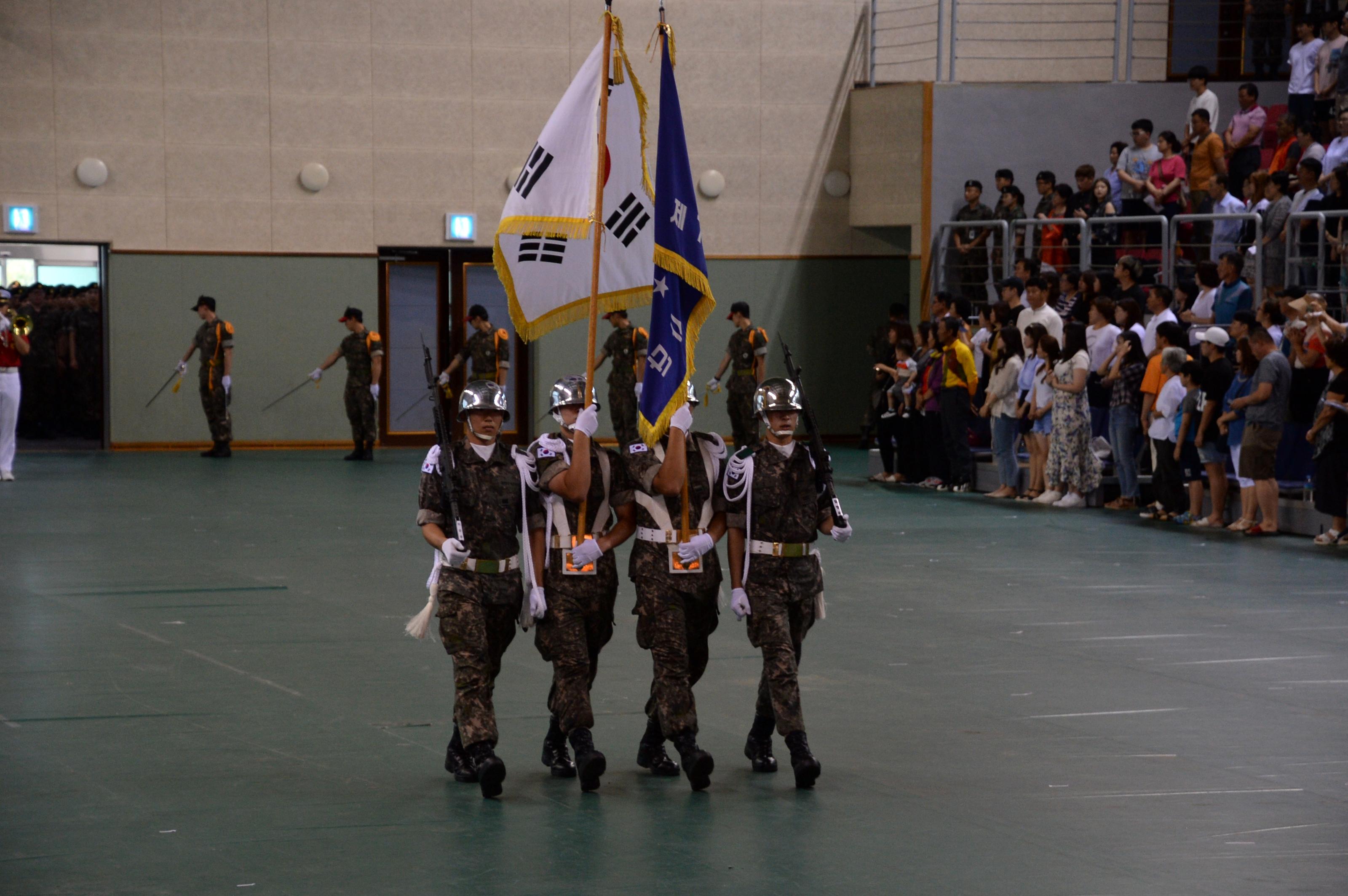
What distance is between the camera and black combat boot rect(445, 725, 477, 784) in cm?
732

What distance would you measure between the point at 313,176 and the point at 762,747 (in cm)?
2003

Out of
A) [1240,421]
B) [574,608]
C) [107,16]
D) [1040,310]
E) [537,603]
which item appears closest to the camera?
[537,603]

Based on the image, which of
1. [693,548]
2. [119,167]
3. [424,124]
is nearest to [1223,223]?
[424,124]

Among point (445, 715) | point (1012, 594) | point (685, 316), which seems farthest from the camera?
point (1012, 594)

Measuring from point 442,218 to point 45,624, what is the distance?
643 inches

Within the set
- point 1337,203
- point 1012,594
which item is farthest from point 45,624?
point 1337,203

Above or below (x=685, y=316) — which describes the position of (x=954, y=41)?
above

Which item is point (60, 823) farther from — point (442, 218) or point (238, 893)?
point (442, 218)

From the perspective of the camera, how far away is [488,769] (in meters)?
6.96

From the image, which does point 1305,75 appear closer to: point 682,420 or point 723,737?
point 723,737

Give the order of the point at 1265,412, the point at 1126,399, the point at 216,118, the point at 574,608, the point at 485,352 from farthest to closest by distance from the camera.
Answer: the point at 216,118 < the point at 485,352 < the point at 1126,399 < the point at 1265,412 < the point at 574,608

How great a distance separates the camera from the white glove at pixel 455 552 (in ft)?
23.3

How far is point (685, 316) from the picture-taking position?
8.07m

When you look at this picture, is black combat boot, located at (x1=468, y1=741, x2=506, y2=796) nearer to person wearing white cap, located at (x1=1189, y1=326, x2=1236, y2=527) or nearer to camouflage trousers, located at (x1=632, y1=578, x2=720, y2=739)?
camouflage trousers, located at (x1=632, y1=578, x2=720, y2=739)
